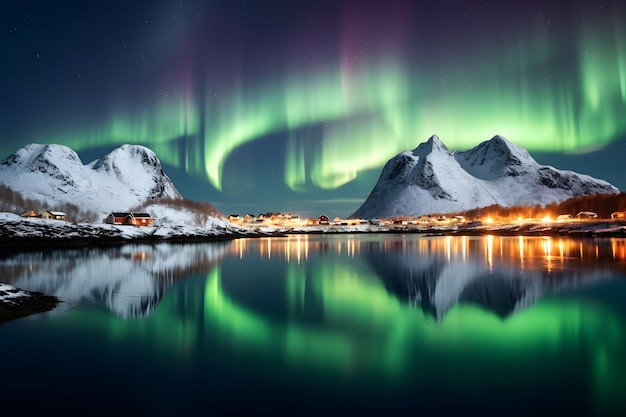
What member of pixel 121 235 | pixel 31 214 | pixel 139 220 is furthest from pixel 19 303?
pixel 31 214

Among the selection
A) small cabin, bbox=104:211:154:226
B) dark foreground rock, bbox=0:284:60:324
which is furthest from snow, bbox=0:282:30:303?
small cabin, bbox=104:211:154:226

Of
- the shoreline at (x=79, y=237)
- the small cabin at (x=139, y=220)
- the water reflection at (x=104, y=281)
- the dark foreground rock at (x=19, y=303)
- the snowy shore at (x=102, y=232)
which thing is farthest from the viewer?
the small cabin at (x=139, y=220)

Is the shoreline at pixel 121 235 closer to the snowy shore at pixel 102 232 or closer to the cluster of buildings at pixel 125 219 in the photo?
the snowy shore at pixel 102 232

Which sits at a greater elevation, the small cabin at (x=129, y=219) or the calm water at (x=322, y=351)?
the small cabin at (x=129, y=219)

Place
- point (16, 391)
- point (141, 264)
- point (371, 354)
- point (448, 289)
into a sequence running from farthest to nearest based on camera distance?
point (141, 264)
point (448, 289)
point (371, 354)
point (16, 391)

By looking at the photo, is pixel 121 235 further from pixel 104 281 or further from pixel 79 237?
pixel 104 281

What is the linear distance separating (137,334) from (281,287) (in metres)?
14.9

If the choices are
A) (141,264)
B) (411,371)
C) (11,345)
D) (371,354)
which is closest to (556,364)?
(411,371)

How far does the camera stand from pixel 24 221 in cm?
7581

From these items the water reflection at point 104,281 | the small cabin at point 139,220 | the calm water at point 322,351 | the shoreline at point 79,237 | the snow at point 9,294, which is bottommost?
the calm water at point 322,351

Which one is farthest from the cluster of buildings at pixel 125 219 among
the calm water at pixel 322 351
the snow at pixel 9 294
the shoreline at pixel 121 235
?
the snow at pixel 9 294

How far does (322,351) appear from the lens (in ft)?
45.3

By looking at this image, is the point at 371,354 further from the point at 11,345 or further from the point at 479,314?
the point at 11,345

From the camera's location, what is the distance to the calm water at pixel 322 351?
9.66 meters
